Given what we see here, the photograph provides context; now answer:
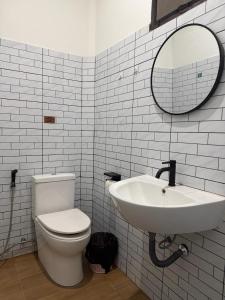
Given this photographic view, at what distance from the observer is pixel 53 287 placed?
171 centimetres

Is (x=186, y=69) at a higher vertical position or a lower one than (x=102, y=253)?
higher

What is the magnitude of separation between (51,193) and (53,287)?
0.75m

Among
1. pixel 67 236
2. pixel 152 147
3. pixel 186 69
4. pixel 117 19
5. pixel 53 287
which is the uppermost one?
pixel 117 19

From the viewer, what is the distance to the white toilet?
5.39 feet

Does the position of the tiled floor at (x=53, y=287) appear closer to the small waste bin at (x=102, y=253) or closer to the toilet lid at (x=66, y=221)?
the small waste bin at (x=102, y=253)

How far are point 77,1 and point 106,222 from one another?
2.21 meters

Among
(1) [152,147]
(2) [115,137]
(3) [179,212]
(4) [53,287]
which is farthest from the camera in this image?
(2) [115,137]

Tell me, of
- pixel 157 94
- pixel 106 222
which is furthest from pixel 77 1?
pixel 106 222

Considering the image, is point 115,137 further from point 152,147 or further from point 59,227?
point 59,227

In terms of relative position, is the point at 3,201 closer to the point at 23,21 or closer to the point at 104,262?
the point at 104,262

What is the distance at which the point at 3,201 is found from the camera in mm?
1990

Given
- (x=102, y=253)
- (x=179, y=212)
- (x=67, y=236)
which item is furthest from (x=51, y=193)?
(x=179, y=212)

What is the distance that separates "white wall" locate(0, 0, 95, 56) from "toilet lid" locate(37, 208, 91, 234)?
5.14 ft

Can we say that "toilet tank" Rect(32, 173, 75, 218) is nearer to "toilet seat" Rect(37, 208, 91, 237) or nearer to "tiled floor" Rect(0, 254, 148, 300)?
"toilet seat" Rect(37, 208, 91, 237)
